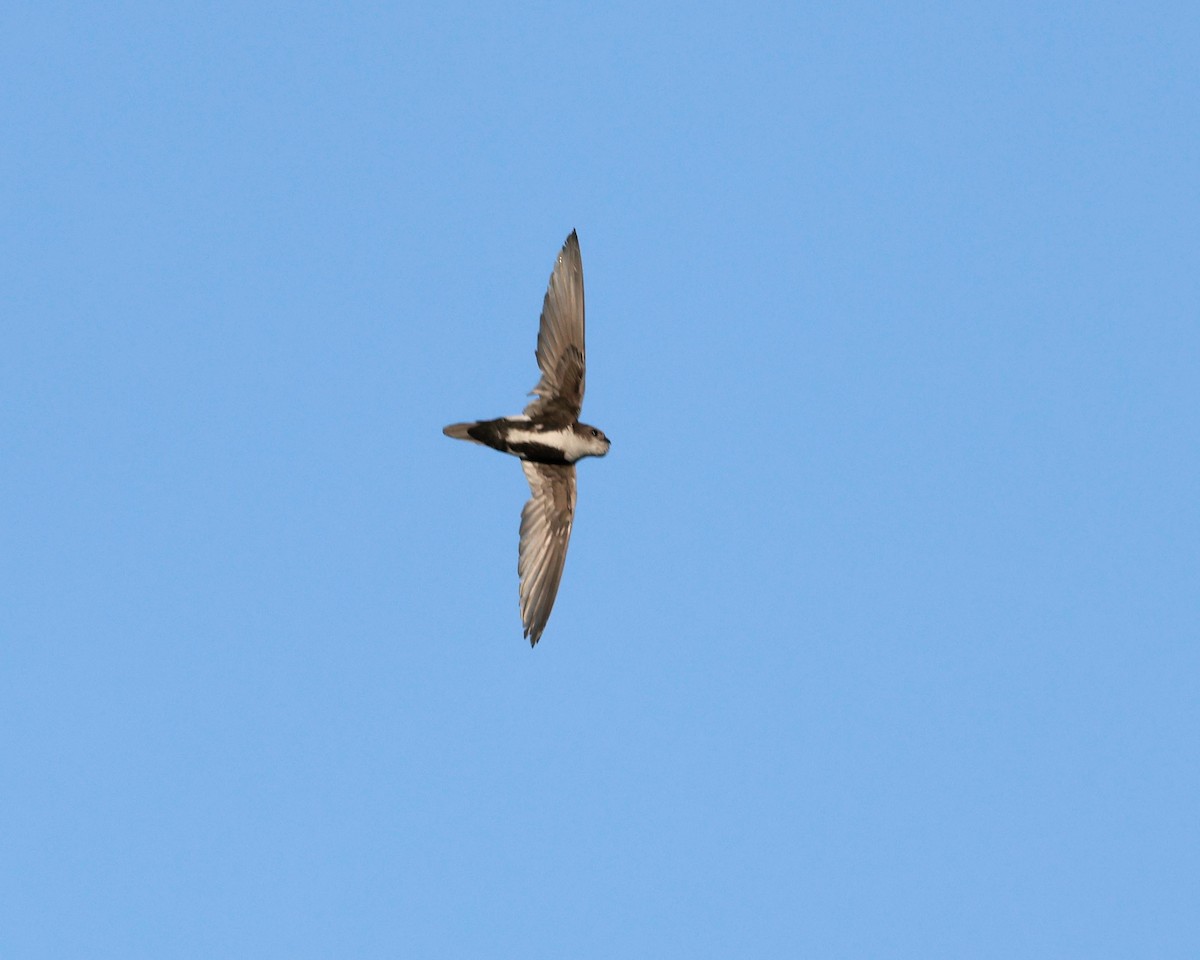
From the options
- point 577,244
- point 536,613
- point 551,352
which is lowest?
point 536,613

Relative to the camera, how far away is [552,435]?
1581 cm

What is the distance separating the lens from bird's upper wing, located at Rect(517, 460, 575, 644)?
15.5 metres

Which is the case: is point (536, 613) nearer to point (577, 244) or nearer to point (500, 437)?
point (500, 437)

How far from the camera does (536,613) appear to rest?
15453mm

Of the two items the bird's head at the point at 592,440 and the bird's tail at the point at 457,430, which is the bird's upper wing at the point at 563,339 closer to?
the bird's head at the point at 592,440

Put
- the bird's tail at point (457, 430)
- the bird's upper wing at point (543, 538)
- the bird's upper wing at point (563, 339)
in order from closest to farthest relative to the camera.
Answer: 1. the bird's upper wing at point (543, 538)
2. the bird's tail at point (457, 430)
3. the bird's upper wing at point (563, 339)

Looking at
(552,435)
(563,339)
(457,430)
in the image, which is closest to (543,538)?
(552,435)

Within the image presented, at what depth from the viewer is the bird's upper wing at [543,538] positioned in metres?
15.5

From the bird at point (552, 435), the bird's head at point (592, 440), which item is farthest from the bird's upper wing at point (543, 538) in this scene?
the bird's head at point (592, 440)

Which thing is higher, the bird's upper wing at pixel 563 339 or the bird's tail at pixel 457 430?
the bird's upper wing at pixel 563 339

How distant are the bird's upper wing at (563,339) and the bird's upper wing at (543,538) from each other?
0.81 meters

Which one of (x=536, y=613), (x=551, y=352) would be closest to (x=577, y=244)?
(x=551, y=352)

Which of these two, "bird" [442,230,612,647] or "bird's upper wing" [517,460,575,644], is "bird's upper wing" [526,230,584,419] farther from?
"bird's upper wing" [517,460,575,644]

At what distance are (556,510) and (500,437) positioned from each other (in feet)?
3.84
